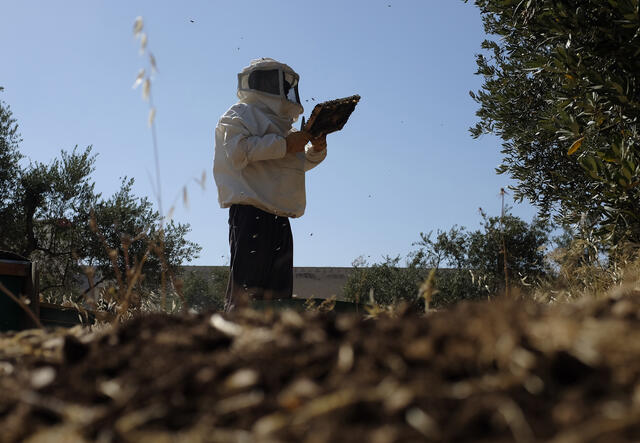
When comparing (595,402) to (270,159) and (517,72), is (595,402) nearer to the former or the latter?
(270,159)

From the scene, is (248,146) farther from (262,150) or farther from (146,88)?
(146,88)

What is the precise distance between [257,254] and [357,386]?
4931mm

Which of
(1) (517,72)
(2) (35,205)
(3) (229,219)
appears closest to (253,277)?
(3) (229,219)

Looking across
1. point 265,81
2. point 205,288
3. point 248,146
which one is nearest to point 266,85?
point 265,81

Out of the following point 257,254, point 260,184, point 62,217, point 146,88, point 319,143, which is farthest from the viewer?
point 62,217

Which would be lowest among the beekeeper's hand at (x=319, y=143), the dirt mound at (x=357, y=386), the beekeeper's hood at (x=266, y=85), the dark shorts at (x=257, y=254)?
the dirt mound at (x=357, y=386)

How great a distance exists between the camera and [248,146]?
19.9 feet

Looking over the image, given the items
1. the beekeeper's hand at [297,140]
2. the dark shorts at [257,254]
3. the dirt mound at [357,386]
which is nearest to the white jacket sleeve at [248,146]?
the beekeeper's hand at [297,140]

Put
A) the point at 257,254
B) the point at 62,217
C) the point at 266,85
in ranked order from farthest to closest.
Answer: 1. the point at 62,217
2. the point at 266,85
3. the point at 257,254

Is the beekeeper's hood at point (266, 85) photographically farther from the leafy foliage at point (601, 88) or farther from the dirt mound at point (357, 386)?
the dirt mound at point (357, 386)

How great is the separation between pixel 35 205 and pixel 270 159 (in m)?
16.1

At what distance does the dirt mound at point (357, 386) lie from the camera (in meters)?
1.09

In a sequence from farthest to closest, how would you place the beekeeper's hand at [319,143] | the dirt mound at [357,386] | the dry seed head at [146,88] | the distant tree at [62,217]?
the distant tree at [62,217] < the beekeeper's hand at [319,143] < the dry seed head at [146,88] < the dirt mound at [357,386]

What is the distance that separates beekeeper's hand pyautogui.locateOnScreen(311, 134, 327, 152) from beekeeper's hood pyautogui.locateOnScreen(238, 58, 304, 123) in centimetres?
58
